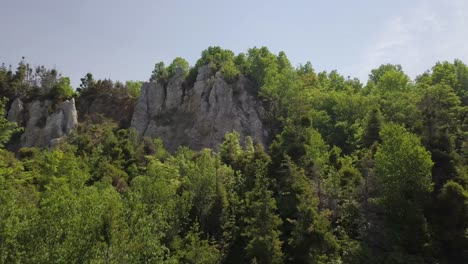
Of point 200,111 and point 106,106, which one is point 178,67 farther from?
point 106,106

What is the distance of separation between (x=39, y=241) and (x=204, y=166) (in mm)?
17940

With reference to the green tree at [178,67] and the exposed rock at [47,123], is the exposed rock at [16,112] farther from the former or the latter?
the green tree at [178,67]

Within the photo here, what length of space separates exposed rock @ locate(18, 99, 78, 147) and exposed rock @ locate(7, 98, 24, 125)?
1.31m

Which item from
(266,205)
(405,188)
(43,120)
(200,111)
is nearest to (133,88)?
(43,120)

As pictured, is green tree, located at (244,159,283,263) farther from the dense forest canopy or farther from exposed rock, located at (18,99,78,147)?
exposed rock, located at (18,99,78,147)

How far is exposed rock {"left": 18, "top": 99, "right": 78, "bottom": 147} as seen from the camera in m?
74.6

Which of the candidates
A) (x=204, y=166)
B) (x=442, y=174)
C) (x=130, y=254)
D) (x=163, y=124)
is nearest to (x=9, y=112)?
(x=163, y=124)

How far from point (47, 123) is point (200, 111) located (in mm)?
27186

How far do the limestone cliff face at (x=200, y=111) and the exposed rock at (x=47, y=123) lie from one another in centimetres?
1132

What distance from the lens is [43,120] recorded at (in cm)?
7900

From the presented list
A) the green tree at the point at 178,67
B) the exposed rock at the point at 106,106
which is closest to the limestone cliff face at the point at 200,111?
the green tree at the point at 178,67

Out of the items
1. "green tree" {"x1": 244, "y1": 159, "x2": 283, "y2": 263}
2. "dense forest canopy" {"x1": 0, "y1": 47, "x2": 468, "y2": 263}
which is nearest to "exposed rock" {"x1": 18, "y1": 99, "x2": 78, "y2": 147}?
"dense forest canopy" {"x1": 0, "y1": 47, "x2": 468, "y2": 263}

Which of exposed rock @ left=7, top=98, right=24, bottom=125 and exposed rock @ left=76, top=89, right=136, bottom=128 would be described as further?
exposed rock @ left=76, top=89, right=136, bottom=128

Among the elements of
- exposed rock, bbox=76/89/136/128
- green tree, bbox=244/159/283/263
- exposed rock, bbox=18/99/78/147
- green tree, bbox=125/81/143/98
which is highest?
green tree, bbox=125/81/143/98
